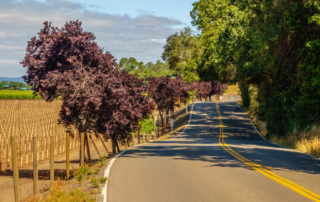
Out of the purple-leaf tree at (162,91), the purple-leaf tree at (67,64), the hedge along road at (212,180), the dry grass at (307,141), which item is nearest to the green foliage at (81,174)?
the hedge along road at (212,180)

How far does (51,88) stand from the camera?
1633cm

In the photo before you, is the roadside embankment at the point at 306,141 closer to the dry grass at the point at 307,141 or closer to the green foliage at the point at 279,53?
the dry grass at the point at 307,141

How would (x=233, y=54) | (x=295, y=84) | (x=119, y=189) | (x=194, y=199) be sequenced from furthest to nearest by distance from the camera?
(x=233, y=54) < (x=295, y=84) < (x=119, y=189) < (x=194, y=199)

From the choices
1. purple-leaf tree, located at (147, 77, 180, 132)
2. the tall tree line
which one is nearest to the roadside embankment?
the tall tree line

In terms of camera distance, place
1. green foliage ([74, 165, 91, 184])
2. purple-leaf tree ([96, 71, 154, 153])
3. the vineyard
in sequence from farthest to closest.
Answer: the vineyard, purple-leaf tree ([96, 71, 154, 153]), green foliage ([74, 165, 91, 184])

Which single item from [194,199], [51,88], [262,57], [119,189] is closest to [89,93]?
[51,88]

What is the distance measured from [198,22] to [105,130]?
3195cm

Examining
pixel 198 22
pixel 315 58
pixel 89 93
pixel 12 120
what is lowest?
pixel 12 120

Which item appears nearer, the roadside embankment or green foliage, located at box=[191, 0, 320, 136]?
the roadside embankment

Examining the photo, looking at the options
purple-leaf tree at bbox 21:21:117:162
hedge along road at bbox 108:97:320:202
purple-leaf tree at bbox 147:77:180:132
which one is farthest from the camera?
purple-leaf tree at bbox 147:77:180:132

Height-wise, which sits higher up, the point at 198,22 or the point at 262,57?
the point at 198,22

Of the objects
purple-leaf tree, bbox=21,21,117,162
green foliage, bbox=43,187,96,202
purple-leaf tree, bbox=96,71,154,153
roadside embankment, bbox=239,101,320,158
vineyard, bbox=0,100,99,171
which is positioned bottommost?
vineyard, bbox=0,100,99,171

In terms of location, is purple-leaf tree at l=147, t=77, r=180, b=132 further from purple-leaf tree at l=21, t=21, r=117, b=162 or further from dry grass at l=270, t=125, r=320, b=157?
purple-leaf tree at l=21, t=21, r=117, b=162

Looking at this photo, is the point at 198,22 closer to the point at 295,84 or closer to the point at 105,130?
the point at 295,84
